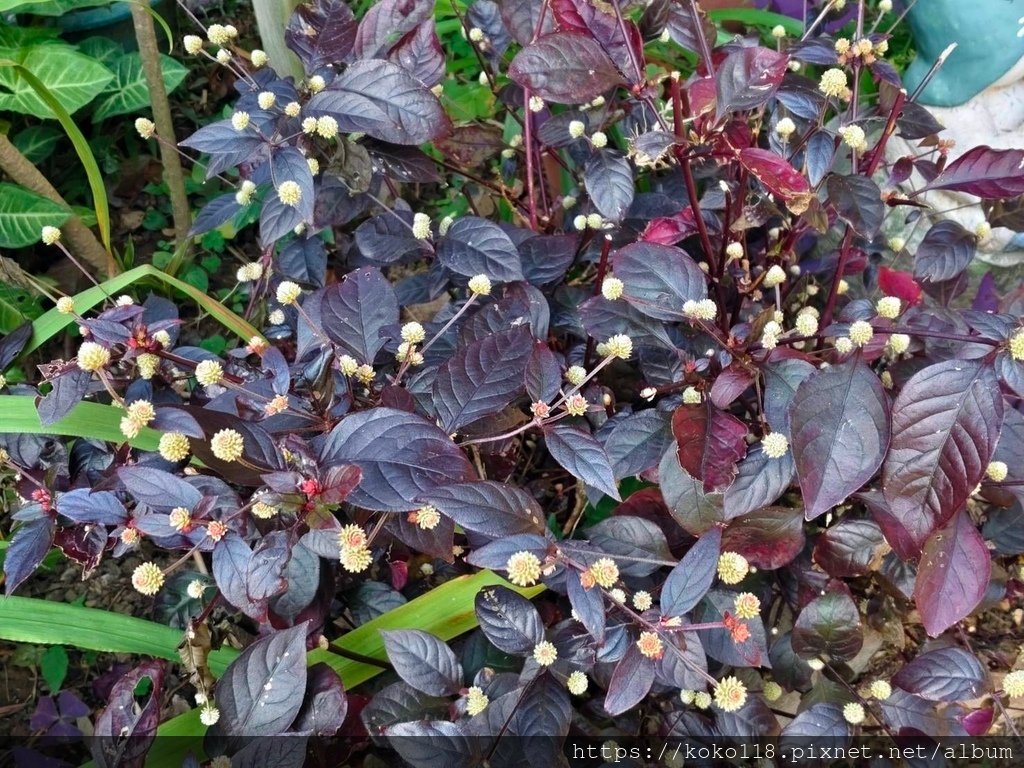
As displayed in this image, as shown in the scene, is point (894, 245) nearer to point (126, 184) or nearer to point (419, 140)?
point (419, 140)

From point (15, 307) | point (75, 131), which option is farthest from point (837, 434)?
point (15, 307)

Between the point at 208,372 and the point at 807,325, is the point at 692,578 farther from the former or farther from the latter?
the point at 208,372

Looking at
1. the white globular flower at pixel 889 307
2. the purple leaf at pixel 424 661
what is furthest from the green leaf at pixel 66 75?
the white globular flower at pixel 889 307

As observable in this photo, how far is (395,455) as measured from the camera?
0.75 metres

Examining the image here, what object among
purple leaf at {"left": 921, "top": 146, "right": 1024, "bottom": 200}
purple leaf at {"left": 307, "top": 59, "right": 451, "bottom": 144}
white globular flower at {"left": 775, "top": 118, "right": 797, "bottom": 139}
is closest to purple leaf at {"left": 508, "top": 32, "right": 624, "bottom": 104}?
purple leaf at {"left": 307, "top": 59, "right": 451, "bottom": 144}

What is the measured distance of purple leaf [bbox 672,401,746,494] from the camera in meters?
0.82

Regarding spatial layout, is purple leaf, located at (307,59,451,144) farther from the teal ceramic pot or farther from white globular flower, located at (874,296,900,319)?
the teal ceramic pot

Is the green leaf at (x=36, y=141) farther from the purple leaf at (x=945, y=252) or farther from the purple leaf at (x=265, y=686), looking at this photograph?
the purple leaf at (x=945, y=252)

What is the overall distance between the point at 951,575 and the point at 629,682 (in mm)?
406

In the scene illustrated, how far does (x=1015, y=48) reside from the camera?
158cm

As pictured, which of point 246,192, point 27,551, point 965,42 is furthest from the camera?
point 965,42

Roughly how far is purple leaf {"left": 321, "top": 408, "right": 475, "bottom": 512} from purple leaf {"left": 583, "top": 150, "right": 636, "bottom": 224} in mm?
443

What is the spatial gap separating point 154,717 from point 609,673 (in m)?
0.51

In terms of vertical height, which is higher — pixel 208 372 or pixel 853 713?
pixel 208 372
